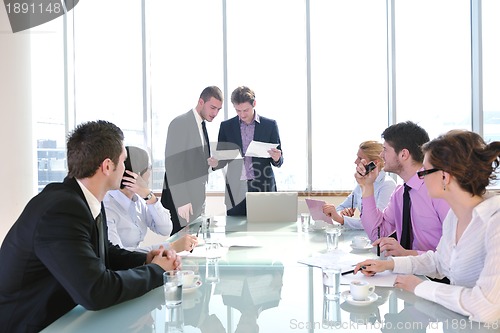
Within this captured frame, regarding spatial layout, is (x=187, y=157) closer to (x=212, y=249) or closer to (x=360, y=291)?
(x=212, y=249)

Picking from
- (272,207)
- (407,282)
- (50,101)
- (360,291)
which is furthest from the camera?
(50,101)

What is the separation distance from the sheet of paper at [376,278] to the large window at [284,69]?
12.3 feet

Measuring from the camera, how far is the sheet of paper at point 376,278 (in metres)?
1.62

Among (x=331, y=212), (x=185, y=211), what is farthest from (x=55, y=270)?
(x=185, y=211)

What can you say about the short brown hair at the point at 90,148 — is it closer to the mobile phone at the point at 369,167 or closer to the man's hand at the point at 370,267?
the man's hand at the point at 370,267

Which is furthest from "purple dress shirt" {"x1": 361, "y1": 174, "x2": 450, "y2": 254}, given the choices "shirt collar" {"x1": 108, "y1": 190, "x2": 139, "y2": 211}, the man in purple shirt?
"shirt collar" {"x1": 108, "y1": 190, "x2": 139, "y2": 211}

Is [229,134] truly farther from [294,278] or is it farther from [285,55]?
[294,278]

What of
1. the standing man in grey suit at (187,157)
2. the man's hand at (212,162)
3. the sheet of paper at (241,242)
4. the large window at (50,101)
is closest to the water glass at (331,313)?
the sheet of paper at (241,242)

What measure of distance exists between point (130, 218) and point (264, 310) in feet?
5.10

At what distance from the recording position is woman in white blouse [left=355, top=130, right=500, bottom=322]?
1357 mm

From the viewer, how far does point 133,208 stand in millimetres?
2797

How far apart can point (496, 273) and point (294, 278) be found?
0.72m

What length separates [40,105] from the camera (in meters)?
5.56

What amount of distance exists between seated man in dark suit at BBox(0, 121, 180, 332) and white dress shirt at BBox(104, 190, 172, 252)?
0.88 metres
